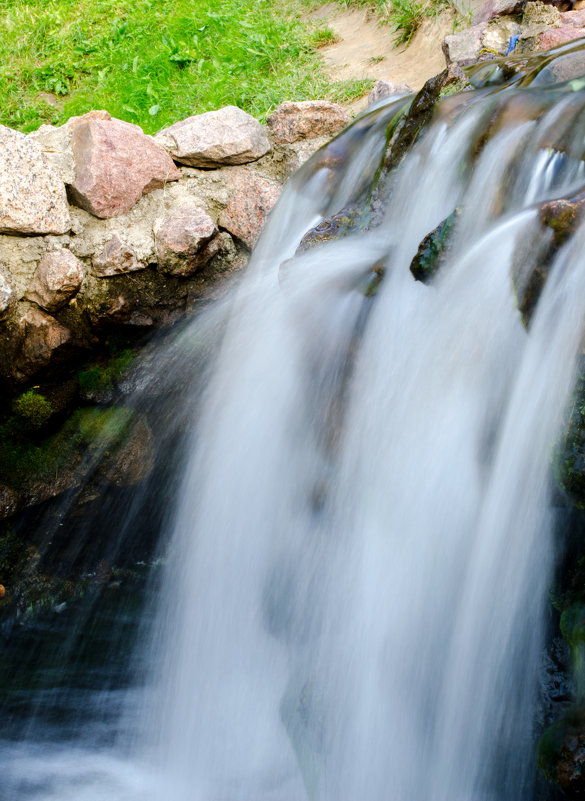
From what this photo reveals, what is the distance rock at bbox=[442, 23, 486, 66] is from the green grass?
765 mm

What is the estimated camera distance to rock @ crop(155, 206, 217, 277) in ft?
11.8

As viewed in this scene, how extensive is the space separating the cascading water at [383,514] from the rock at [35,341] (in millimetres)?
860

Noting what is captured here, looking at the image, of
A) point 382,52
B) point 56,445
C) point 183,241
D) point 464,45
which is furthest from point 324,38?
point 56,445

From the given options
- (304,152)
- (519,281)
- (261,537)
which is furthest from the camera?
(304,152)

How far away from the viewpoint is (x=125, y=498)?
10.5 feet

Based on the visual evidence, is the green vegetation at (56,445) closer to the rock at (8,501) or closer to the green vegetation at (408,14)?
the rock at (8,501)

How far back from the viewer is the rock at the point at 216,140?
12.7 feet

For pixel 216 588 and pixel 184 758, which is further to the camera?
pixel 216 588

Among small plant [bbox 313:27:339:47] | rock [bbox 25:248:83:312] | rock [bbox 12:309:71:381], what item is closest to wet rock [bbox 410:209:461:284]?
rock [bbox 25:248:83:312]

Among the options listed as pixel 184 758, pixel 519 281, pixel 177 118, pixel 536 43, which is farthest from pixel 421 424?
pixel 177 118

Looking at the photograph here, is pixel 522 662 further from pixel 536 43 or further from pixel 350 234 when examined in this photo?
pixel 536 43

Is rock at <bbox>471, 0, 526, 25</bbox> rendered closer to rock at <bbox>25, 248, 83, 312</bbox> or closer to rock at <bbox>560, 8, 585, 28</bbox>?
rock at <bbox>560, 8, 585, 28</bbox>

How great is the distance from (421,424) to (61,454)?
1905 millimetres

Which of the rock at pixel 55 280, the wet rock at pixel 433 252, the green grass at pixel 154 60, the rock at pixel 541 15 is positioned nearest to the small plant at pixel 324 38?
the green grass at pixel 154 60
